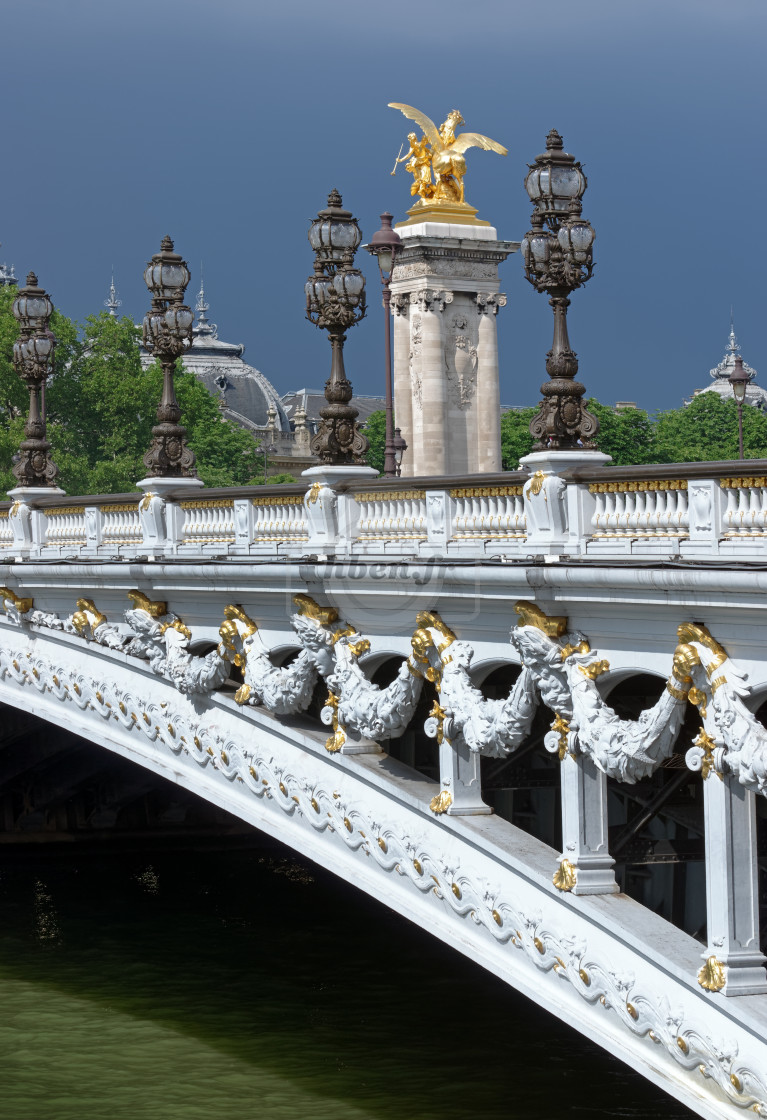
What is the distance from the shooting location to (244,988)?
28.0 m

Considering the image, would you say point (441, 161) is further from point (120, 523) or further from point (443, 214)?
point (120, 523)

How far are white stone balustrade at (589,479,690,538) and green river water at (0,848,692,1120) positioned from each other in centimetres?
735

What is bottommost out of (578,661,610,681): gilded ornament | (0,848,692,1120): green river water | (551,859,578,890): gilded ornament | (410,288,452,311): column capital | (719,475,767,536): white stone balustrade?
(0,848,692,1120): green river water

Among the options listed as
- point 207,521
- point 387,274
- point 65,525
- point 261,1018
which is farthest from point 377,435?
point 207,521

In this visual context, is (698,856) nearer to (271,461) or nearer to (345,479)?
(345,479)

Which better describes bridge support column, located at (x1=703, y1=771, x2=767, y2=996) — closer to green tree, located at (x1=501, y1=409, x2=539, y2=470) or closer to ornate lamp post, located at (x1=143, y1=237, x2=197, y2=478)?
ornate lamp post, located at (x1=143, y1=237, x2=197, y2=478)

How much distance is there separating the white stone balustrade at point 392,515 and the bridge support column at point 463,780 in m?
2.01

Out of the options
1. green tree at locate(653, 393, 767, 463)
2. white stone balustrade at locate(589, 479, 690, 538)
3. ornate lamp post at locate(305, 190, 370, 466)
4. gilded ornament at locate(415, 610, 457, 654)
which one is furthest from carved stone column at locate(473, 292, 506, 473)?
white stone balustrade at locate(589, 479, 690, 538)

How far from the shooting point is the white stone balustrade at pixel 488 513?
58.7 ft

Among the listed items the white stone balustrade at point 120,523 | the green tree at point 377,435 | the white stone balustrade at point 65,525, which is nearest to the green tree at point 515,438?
the green tree at point 377,435

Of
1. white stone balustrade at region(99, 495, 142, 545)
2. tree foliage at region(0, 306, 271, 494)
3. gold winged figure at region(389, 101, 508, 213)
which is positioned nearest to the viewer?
white stone balustrade at region(99, 495, 142, 545)

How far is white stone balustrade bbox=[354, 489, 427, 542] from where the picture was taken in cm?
1945

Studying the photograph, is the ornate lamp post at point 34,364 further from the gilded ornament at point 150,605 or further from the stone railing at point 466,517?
the gilded ornament at point 150,605

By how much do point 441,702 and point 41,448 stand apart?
12.2 metres
